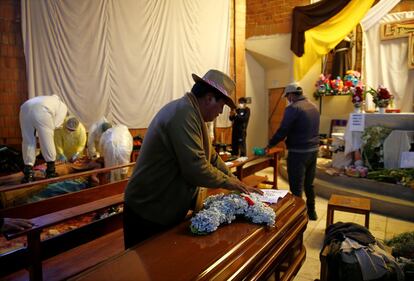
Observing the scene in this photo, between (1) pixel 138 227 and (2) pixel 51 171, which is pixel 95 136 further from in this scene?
(1) pixel 138 227

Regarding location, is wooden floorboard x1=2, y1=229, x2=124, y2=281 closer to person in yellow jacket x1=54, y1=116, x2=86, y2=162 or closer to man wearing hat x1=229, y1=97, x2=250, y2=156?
person in yellow jacket x1=54, y1=116, x2=86, y2=162

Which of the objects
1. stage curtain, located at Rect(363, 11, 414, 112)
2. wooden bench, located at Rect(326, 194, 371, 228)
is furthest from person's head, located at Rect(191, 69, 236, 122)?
stage curtain, located at Rect(363, 11, 414, 112)

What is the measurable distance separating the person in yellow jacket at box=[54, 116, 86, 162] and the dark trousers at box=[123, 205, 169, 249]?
2.38m

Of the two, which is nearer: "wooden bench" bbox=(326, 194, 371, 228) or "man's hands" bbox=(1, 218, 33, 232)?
"man's hands" bbox=(1, 218, 33, 232)

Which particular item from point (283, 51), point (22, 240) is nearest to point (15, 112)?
point (22, 240)

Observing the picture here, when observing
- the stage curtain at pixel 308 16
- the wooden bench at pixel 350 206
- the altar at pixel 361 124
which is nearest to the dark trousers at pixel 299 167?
the wooden bench at pixel 350 206

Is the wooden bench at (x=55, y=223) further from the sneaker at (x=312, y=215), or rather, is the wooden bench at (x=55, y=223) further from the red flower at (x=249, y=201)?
the sneaker at (x=312, y=215)

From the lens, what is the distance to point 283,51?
688 centimetres

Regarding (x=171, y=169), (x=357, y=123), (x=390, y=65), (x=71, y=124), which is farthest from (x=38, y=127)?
(x=390, y=65)

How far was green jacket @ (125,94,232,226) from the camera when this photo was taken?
133 cm

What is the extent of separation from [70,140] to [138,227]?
2642 millimetres

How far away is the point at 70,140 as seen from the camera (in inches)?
147

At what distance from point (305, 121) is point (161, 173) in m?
2.23

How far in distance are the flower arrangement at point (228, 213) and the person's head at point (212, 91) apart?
425 millimetres
